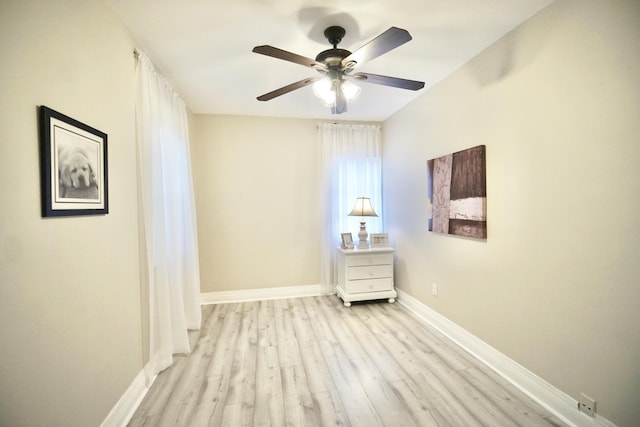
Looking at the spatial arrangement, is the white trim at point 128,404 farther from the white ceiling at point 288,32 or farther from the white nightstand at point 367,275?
the white ceiling at point 288,32

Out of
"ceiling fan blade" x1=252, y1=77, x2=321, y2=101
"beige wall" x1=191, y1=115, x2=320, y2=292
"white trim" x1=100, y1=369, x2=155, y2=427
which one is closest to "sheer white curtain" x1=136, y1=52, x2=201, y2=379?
"white trim" x1=100, y1=369, x2=155, y2=427

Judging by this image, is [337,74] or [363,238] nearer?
[337,74]

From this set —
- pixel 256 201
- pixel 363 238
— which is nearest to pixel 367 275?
pixel 363 238

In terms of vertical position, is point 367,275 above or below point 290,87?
below

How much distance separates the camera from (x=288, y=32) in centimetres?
192

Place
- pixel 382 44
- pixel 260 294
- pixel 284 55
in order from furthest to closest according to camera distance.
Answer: pixel 260 294 → pixel 284 55 → pixel 382 44

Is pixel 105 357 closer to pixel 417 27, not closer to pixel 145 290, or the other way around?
pixel 145 290

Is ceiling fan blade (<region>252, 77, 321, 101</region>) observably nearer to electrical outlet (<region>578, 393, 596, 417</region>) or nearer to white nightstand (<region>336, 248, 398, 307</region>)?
white nightstand (<region>336, 248, 398, 307</region>)

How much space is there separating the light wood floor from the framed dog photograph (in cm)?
135

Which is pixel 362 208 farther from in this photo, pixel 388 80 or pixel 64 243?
pixel 64 243

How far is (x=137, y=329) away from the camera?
1.88 meters

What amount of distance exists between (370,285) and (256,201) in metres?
1.89

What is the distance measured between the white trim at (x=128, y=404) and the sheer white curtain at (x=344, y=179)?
2351 mm

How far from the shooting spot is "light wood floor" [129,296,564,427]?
1.65 meters
